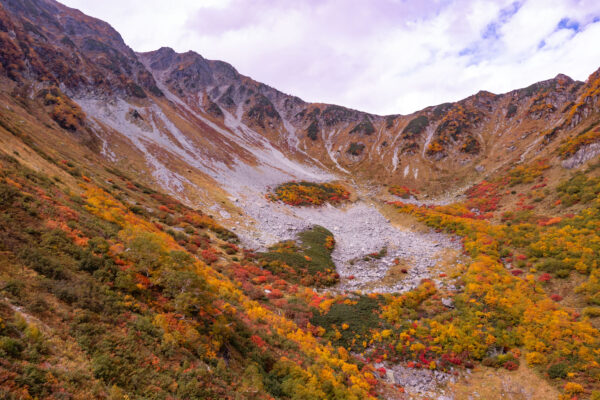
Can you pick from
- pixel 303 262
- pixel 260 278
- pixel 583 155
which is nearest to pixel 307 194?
pixel 303 262

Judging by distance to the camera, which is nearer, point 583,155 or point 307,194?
point 583,155

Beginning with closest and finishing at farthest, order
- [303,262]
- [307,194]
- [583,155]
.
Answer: [303,262], [583,155], [307,194]

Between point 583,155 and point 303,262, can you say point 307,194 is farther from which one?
point 583,155

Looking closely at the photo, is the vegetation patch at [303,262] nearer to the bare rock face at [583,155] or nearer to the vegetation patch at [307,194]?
the vegetation patch at [307,194]

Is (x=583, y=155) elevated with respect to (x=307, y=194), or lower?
elevated

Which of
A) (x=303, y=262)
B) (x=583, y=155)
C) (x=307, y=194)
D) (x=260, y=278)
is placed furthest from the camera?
(x=307, y=194)

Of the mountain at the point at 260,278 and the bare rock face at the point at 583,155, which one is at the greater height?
the bare rock face at the point at 583,155

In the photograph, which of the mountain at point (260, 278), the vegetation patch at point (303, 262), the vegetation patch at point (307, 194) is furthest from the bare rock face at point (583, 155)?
the vegetation patch at point (307, 194)

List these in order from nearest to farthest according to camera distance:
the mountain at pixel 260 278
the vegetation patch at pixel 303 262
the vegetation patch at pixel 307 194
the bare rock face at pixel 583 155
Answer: the mountain at pixel 260 278, the vegetation patch at pixel 303 262, the bare rock face at pixel 583 155, the vegetation patch at pixel 307 194
